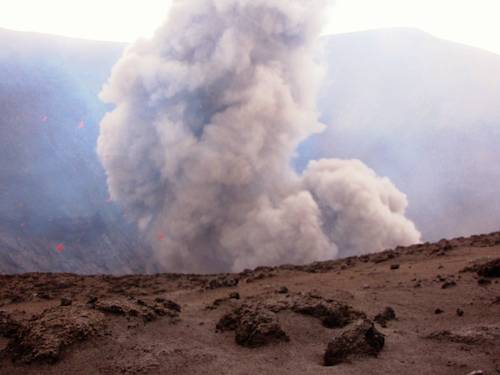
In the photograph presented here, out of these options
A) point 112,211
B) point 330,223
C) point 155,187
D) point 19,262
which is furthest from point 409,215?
point 19,262

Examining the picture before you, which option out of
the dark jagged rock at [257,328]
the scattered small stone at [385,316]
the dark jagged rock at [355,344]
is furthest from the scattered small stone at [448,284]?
the dark jagged rock at [257,328]

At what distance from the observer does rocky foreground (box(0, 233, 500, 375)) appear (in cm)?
385

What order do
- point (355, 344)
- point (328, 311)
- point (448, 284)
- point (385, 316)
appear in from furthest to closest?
point (448, 284)
point (385, 316)
point (328, 311)
point (355, 344)

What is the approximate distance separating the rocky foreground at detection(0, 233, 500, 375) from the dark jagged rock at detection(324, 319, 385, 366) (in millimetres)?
10

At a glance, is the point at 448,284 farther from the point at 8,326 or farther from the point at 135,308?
the point at 8,326

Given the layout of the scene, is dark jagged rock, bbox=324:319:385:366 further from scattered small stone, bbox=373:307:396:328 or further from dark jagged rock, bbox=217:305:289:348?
scattered small stone, bbox=373:307:396:328

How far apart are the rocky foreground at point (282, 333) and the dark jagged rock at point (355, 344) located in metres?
0.01

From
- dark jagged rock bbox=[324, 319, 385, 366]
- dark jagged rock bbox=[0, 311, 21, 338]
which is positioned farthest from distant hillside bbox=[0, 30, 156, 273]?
→ dark jagged rock bbox=[324, 319, 385, 366]

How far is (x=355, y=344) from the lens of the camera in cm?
401

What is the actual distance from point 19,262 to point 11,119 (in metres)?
12.3

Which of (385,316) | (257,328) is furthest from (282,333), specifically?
(385,316)

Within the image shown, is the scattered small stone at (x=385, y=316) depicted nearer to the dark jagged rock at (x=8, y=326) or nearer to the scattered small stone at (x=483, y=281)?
the scattered small stone at (x=483, y=281)

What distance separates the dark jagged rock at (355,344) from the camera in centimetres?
391

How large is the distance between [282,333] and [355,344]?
82 cm
